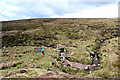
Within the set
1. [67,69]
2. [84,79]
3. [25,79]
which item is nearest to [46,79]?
[25,79]

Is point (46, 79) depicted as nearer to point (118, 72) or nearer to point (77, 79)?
point (77, 79)

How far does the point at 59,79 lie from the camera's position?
9758 millimetres

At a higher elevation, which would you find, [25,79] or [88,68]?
[25,79]

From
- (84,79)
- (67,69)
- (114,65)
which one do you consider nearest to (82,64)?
(67,69)

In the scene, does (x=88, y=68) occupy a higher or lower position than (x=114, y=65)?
lower

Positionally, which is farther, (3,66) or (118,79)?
(3,66)

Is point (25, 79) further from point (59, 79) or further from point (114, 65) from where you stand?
point (114, 65)

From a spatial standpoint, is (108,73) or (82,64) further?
(82,64)

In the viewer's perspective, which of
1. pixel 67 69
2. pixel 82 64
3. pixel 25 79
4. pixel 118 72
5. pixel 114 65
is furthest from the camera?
pixel 82 64

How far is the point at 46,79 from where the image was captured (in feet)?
31.7

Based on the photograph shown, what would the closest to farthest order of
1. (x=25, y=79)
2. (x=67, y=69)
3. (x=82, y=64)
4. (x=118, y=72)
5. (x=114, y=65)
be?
(x=25, y=79) < (x=118, y=72) < (x=114, y=65) < (x=67, y=69) < (x=82, y=64)

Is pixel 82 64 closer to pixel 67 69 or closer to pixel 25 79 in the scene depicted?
pixel 67 69

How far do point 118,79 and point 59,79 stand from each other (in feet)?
21.6

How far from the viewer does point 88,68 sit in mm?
15422
